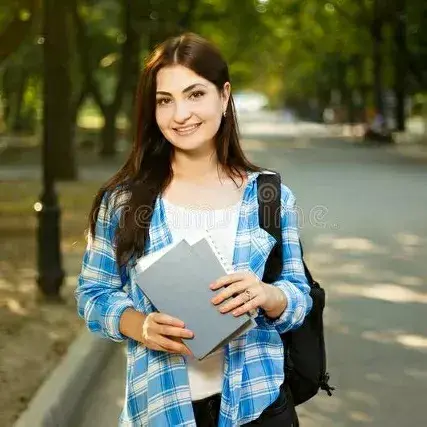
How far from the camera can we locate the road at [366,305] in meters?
5.50

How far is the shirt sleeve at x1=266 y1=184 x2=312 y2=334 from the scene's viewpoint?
95.7 inches

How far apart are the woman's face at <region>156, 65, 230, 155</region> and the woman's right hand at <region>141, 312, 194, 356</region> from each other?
1.62 ft

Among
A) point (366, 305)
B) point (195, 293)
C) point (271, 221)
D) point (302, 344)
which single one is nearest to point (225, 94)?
point (271, 221)

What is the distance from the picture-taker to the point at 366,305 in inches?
329

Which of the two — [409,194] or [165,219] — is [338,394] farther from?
[409,194]

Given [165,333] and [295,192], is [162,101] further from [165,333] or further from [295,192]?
[295,192]

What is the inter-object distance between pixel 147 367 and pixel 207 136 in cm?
61

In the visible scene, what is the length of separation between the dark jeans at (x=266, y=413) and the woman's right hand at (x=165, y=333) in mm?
208

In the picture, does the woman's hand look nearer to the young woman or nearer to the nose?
the young woman

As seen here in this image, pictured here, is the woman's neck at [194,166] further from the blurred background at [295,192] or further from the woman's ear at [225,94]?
the blurred background at [295,192]

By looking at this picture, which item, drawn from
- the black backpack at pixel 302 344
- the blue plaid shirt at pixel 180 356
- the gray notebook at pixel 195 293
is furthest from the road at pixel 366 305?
the gray notebook at pixel 195 293

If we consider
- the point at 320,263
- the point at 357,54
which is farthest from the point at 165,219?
the point at 357,54

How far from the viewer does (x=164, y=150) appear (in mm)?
2598

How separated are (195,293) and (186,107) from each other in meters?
0.52
